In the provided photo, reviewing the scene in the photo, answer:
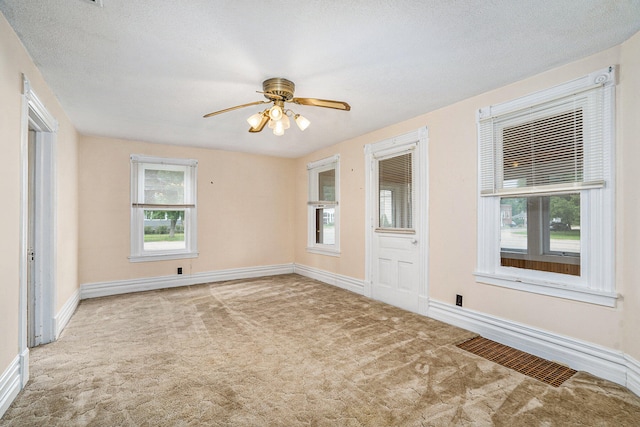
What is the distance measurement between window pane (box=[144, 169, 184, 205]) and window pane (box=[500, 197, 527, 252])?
4889 millimetres

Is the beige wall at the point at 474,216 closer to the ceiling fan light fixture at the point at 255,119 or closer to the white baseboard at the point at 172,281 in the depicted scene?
the white baseboard at the point at 172,281

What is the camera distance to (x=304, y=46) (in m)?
2.31

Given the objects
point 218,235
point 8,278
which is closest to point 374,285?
point 218,235

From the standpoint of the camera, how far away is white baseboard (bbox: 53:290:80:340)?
317 centimetres

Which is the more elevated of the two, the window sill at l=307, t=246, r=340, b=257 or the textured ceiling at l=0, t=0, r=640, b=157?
the textured ceiling at l=0, t=0, r=640, b=157

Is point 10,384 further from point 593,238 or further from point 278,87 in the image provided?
Result: point 593,238

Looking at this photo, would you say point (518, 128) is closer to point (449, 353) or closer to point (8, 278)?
point (449, 353)

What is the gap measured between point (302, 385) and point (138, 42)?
275 centimetres

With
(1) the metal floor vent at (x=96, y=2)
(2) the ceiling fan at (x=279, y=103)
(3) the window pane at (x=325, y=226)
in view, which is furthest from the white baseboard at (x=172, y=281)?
(1) the metal floor vent at (x=96, y=2)

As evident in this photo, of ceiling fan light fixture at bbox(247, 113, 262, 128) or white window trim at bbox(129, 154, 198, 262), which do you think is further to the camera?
white window trim at bbox(129, 154, 198, 262)

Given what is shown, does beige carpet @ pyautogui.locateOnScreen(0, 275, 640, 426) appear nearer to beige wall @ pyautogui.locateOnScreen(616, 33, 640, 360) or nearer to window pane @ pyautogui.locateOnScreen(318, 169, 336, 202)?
beige wall @ pyautogui.locateOnScreen(616, 33, 640, 360)

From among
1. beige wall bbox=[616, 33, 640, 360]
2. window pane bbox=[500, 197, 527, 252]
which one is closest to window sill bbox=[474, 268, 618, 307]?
beige wall bbox=[616, 33, 640, 360]

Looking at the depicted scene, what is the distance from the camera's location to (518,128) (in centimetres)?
300

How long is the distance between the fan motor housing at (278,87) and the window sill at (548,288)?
8.54ft
